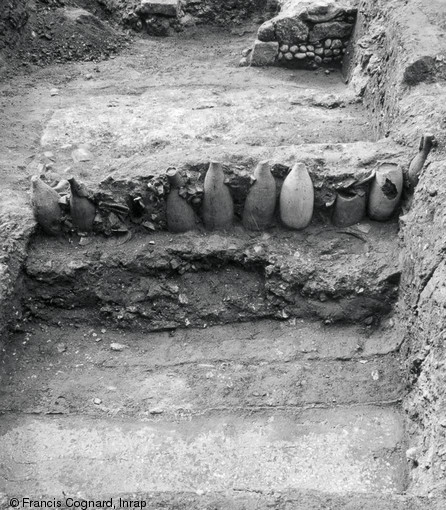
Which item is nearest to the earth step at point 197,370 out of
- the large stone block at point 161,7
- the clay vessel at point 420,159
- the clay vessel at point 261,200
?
the clay vessel at point 261,200

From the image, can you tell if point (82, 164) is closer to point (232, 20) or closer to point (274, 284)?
point (274, 284)

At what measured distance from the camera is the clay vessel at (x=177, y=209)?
4.09 m

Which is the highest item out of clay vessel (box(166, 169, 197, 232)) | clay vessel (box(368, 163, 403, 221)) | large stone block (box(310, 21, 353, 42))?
large stone block (box(310, 21, 353, 42))

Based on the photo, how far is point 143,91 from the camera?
6668 mm

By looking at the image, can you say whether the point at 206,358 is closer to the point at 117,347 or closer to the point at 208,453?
the point at 117,347

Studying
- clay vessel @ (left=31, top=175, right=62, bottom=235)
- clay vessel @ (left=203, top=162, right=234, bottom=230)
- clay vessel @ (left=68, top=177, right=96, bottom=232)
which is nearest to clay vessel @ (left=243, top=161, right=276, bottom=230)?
clay vessel @ (left=203, top=162, right=234, bottom=230)

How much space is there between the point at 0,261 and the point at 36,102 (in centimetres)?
308

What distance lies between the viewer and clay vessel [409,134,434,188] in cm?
399

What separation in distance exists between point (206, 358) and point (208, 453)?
27.9 inches

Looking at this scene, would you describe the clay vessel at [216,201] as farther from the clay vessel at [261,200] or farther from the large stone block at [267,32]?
the large stone block at [267,32]

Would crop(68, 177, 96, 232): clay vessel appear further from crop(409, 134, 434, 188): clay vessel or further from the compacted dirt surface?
crop(409, 134, 434, 188): clay vessel

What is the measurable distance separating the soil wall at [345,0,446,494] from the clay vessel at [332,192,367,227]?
1.04 feet

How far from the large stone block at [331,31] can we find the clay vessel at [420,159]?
348 cm

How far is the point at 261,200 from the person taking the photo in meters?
4.12
